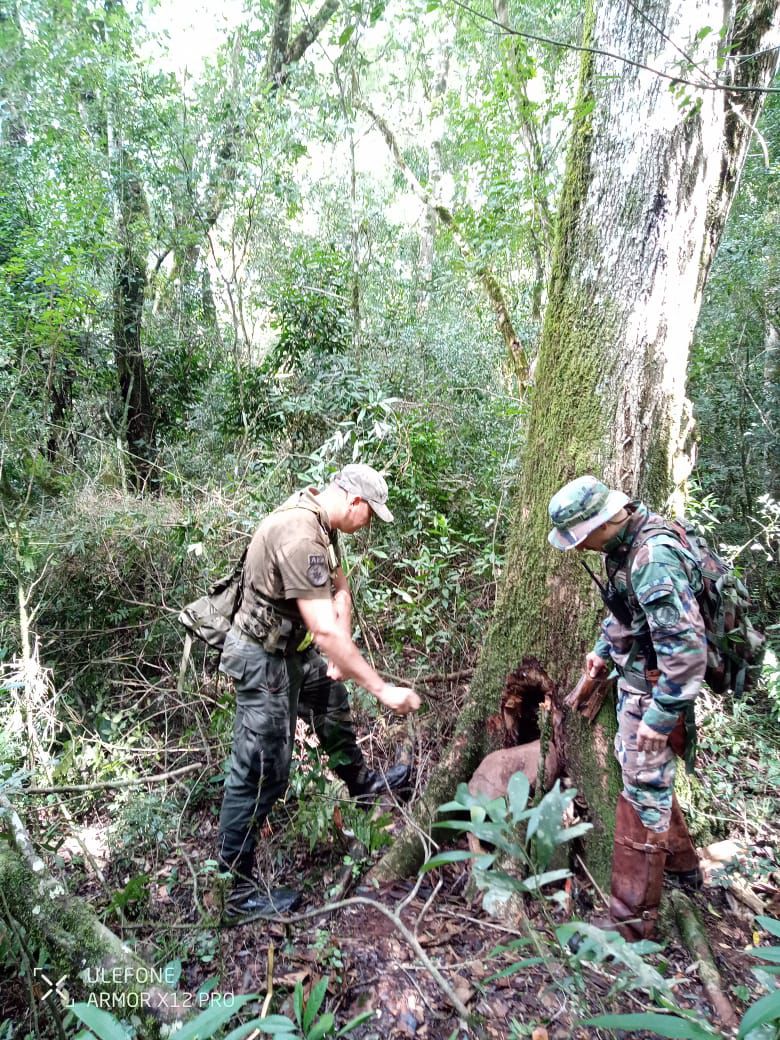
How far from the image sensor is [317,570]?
2705 mm

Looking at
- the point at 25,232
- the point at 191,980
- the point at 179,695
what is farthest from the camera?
the point at 25,232

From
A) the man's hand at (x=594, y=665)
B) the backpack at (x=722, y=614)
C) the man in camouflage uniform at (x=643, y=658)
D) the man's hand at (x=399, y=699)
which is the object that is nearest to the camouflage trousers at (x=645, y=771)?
the man in camouflage uniform at (x=643, y=658)

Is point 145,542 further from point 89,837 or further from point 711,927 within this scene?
point 711,927

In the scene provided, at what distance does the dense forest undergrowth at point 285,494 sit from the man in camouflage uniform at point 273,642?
18 centimetres

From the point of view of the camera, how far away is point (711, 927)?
8.79ft

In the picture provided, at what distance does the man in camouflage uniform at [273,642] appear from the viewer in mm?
2730

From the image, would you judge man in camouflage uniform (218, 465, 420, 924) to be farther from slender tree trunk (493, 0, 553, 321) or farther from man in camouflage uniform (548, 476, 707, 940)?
slender tree trunk (493, 0, 553, 321)

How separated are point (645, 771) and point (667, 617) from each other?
696 mm

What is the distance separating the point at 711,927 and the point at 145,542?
14.2 ft

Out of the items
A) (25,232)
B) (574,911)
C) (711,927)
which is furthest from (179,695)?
(25,232)

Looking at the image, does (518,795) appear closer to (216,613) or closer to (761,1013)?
(761,1013)

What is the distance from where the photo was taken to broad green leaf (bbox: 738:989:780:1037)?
0.93m

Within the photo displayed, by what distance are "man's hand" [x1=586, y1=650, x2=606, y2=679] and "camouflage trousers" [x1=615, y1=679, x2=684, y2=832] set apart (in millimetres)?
128

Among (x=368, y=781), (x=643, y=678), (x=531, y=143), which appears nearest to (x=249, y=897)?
(x=368, y=781)
